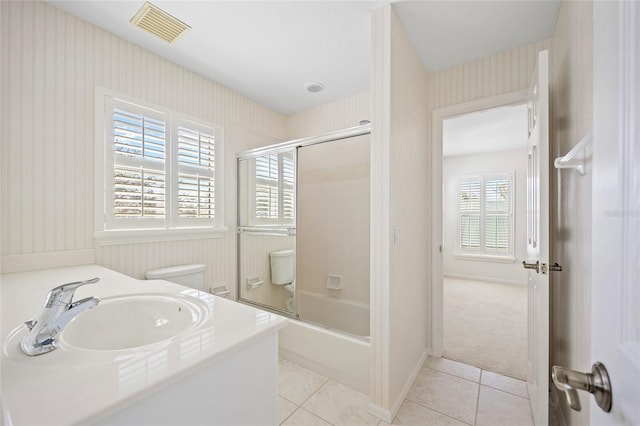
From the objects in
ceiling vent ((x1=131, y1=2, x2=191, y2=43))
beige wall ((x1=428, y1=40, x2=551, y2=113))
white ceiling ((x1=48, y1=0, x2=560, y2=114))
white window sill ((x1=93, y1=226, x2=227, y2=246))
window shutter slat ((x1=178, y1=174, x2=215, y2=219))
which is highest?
white ceiling ((x1=48, y1=0, x2=560, y2=114))

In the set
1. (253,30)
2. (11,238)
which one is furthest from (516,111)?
(11,238)

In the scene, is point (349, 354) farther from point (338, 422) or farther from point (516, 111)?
point (516, 111)

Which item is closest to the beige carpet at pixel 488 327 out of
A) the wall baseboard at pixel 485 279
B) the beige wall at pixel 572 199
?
the wall baseboard at pixel 485 279

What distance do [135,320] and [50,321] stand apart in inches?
17.6

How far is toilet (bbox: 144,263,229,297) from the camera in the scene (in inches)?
79.7

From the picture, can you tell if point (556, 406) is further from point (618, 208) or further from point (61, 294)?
point (61, 294)

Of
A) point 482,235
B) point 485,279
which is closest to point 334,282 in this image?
Result: point 485,279

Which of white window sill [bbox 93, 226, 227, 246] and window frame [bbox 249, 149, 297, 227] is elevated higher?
window frame [bbox 249, 149, 297, 227]

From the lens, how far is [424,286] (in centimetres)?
226

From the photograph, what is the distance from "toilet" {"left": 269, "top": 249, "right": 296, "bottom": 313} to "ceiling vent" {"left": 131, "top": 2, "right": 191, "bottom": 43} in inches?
74.3

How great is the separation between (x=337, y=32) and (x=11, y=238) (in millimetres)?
2374

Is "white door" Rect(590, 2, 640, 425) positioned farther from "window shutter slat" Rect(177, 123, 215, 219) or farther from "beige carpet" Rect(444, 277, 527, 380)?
"window shutter slat" Rect(177, 123, 215, 219)

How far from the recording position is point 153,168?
2107mm

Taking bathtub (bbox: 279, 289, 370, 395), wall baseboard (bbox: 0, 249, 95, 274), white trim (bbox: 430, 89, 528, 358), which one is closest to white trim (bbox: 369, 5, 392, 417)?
bathtub (bbox: 279, 289, 370, 395)
